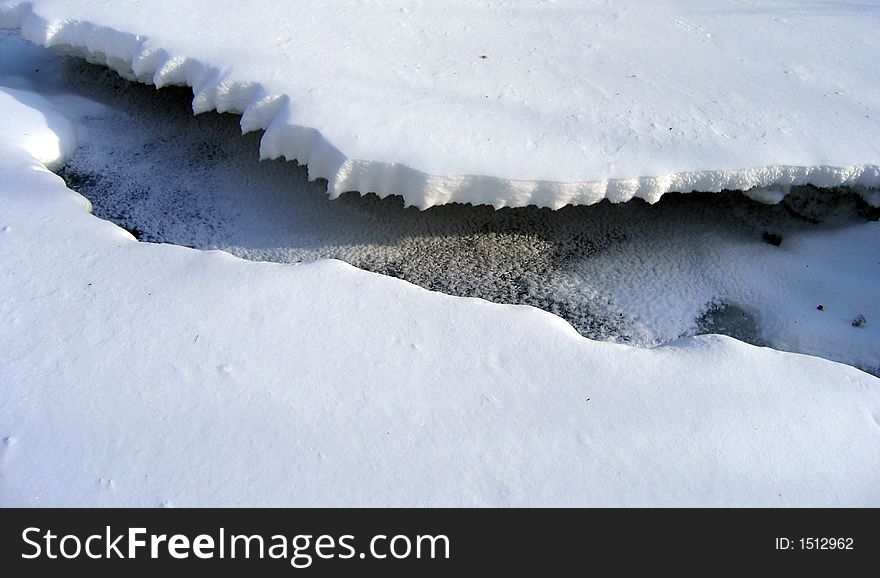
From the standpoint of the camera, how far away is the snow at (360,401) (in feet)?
3.31

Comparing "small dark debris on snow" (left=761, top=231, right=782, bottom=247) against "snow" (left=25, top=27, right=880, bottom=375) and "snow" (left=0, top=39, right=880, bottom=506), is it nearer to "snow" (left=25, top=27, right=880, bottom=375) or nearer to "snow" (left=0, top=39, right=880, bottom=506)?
"snow" (left=25, top=27, right=880, bottom=375)

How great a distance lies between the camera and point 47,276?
1277 mm

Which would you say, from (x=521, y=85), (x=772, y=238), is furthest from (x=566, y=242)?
(x=772, y=238)

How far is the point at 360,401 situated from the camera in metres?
1.10

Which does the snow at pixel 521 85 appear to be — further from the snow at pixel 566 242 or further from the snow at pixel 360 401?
the snow at pixel 360 401

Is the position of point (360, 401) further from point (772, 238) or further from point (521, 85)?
point (772, 238)

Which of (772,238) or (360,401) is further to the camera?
(772,238)

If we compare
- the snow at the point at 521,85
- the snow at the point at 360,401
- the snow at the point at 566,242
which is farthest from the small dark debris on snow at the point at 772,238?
the snow at the point at 360,401

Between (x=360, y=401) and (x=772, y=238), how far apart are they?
1.10 metres

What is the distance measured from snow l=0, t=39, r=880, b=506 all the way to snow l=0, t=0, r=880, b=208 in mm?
331

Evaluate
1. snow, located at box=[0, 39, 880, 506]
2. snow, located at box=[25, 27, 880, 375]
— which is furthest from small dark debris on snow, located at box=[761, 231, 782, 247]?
snow, located at box=[0, 39, 880, 506]
